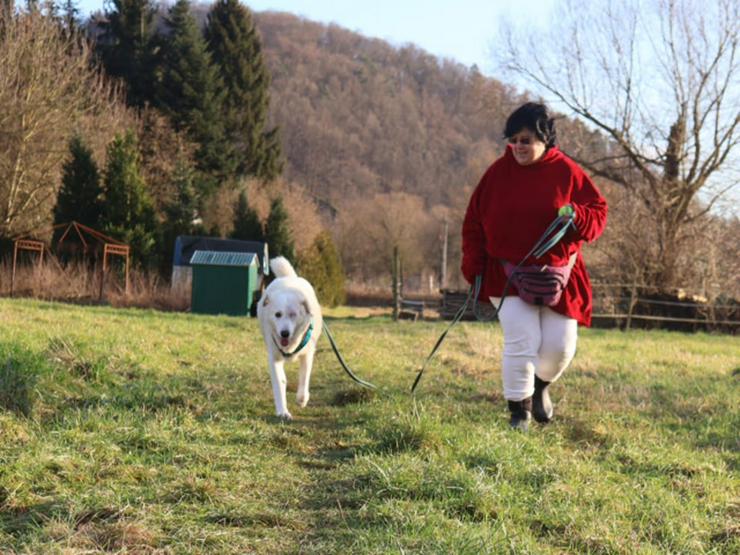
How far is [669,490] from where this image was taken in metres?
3.38

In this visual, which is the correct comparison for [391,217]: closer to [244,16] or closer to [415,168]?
→ [244,16]

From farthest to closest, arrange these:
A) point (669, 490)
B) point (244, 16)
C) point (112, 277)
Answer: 1. point (244, 16)
2. point (112, 277)
3. point (669, 490)

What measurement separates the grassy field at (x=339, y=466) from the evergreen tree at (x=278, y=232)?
27.3m

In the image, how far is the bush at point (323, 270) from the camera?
36.9 m

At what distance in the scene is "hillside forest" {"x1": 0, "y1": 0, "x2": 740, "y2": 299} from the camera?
958 inches

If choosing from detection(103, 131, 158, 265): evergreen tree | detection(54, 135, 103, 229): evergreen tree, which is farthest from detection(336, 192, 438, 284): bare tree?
detection(54, 135, 103, 229): evergreen tree

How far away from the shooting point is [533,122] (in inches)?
189

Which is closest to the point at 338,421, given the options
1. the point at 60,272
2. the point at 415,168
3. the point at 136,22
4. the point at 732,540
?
the point at 732,540

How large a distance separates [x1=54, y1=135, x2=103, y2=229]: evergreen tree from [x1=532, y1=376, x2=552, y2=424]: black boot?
2548cm

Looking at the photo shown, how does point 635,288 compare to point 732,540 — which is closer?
point 732,540

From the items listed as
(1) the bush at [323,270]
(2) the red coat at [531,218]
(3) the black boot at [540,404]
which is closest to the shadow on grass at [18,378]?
(2) the red coat at [531,218]

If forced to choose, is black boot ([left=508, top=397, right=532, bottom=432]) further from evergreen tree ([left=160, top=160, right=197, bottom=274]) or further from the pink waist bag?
evergreen tree ([left=160, top=160, right=197, bottom=274])

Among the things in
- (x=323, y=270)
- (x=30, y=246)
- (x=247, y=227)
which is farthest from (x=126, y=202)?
(x=323, y=270)

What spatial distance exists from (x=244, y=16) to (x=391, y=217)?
22581mm
